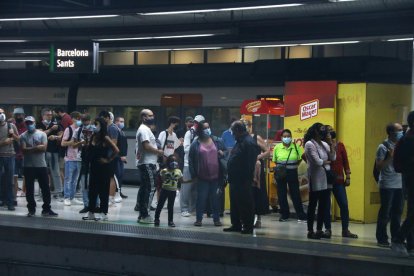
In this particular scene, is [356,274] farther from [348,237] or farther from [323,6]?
[323,6]

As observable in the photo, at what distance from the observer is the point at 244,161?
37.9 ft

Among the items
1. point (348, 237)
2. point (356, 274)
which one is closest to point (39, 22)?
point (348, 237)

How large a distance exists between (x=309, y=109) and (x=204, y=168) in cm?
249

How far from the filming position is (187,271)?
9.05 m

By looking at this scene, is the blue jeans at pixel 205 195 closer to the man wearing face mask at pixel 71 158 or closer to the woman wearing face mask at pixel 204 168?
the woman wearing face mask at pixel 204 168

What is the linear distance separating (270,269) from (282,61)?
33.1 feet

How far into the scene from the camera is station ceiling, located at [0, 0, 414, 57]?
585 inches

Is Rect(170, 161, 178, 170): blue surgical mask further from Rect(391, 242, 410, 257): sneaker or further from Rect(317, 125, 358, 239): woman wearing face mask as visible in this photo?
Rect(391, 242, 410, 257): sneaker

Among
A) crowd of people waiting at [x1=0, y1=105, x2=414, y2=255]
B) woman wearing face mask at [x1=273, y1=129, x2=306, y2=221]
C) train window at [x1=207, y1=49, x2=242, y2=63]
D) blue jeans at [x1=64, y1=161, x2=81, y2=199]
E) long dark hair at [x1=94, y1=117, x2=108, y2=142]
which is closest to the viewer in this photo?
crowd of people waiting at [x1=0, y1=105, x2=414, y2=255]

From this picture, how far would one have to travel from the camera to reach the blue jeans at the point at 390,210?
10102mm

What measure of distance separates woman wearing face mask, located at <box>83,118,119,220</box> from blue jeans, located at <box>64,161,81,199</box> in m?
2.58

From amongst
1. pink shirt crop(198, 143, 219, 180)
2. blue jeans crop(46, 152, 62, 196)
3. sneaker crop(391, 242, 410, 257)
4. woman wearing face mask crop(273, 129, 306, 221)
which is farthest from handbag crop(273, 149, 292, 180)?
blue jeans crop(46, 152, 62, 196)

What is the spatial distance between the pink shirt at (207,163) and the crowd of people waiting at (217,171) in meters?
0.02

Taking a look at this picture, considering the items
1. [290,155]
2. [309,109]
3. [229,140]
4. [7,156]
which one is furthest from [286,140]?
[7,156]
